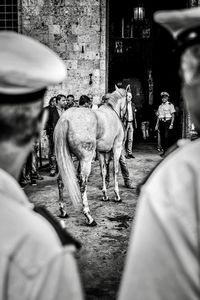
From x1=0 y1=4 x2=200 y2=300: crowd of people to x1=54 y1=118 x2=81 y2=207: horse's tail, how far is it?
507cm

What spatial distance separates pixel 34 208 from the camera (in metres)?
1.61

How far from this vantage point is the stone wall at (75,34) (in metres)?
14.0

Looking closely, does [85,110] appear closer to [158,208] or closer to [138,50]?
[158,208]

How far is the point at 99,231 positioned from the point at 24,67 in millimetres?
5555

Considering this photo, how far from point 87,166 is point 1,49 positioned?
5.81m

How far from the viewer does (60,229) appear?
4.52 feet

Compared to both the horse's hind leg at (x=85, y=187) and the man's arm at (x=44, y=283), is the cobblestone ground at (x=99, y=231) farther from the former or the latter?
the man's arm at (x=44, y=283)

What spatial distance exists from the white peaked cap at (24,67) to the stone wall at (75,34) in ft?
42.5

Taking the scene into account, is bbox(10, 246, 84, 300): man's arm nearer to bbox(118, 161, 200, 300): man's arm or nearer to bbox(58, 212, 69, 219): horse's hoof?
bbox(118, 161, 200, 300): man's arm

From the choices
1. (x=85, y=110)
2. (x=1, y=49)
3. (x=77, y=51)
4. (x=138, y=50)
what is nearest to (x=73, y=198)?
(x=85, y=110)

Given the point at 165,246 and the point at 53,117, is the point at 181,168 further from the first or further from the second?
the point at 53,117

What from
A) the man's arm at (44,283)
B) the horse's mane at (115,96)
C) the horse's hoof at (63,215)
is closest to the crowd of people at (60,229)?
the man's arm at (44,283)

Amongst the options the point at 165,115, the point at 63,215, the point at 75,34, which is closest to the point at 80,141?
the point at 63,215

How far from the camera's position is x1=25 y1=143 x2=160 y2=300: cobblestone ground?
471 centimetres
